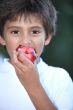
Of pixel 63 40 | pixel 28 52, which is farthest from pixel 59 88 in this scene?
pixel 63 40

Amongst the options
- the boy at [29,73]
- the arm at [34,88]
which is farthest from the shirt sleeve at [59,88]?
the arm at [34,88]

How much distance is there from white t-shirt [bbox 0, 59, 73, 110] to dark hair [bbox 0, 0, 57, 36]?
224 mm

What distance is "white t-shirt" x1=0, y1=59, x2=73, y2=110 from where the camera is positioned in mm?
2055

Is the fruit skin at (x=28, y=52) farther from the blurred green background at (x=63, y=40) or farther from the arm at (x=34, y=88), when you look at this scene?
the blurred green background at (x=63, y=40)

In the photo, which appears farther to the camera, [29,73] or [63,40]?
[63,40]

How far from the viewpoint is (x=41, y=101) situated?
1.91 meters

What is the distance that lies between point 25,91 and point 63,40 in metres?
1.38

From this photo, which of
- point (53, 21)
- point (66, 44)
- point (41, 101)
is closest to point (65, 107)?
point (41, 101)

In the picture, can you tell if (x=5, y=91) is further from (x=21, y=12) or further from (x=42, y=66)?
(x=21, y=12)

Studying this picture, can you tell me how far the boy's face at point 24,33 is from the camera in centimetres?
200

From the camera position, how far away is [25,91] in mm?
2070

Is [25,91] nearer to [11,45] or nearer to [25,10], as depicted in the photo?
[11,45]

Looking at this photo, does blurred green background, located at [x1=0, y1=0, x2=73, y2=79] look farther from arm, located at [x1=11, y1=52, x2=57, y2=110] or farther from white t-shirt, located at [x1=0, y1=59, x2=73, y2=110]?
arm, located at [x1=11, y1=52, x2=57, y2=110]

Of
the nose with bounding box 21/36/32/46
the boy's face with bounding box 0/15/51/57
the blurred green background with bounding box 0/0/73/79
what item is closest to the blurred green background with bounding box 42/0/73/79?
the blurred green background with bounding box 0/0/73/79
